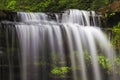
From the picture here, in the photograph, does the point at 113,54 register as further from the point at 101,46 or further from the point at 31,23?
the point at 31,23

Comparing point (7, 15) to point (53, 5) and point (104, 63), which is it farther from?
point (53, 5)

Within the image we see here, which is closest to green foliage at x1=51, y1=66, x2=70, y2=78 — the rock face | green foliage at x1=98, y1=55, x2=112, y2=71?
green foliage at x1=98, y1=55, x2=112, y2=71

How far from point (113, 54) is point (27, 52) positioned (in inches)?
150

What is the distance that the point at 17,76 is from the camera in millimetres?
11578

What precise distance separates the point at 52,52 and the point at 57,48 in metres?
0.28

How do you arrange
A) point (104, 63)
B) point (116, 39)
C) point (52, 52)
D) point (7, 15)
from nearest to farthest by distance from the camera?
point (52, 52), point (7, 15), point (104, 63), point (116, 39)

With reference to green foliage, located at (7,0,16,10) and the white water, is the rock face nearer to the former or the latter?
the white water

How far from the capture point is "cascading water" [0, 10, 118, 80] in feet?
37.9

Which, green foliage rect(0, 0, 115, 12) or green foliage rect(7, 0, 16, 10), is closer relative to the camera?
green foliage rect(0, 0, 115, 12)

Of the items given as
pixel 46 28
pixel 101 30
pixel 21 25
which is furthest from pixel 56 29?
pixel 101 30

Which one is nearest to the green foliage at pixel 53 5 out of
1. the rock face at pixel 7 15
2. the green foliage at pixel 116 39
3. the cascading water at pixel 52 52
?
the green foliage at pixel 116 39

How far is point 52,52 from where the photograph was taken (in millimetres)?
12070

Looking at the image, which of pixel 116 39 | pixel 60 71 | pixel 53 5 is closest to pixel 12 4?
pixel 53 5

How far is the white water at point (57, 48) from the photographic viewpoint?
1178 centimetres
